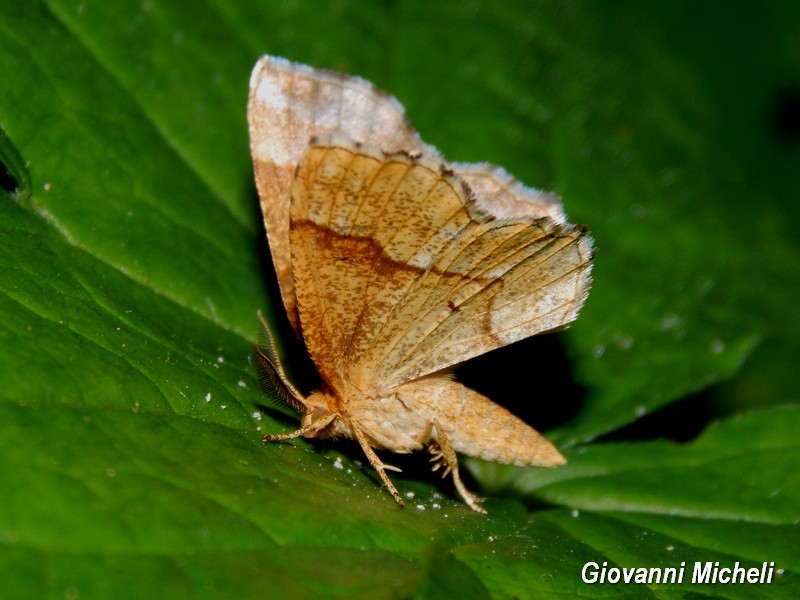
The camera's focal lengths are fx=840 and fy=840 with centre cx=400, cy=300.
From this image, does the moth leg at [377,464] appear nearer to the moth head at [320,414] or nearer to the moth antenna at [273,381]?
the moth head at [320,414]

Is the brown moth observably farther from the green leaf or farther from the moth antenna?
the green leaf

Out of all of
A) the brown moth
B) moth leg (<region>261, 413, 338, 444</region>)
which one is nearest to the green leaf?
moth leg (<region>261, 413, 338, 444</region>)

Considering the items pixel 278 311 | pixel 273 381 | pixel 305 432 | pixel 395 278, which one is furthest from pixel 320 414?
pixel 278 311

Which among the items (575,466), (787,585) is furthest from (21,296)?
(787,585)

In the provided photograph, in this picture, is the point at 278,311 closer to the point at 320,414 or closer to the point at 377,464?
the point at 320,414

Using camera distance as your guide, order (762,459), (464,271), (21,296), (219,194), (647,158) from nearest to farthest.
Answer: (21,296) < (464,271) < (762,459) < (219,194) < (647,158)

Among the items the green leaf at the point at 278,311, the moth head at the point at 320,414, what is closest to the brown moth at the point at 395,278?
the moth head at the point at 320,414

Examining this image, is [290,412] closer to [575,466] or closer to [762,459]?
[575,466]
